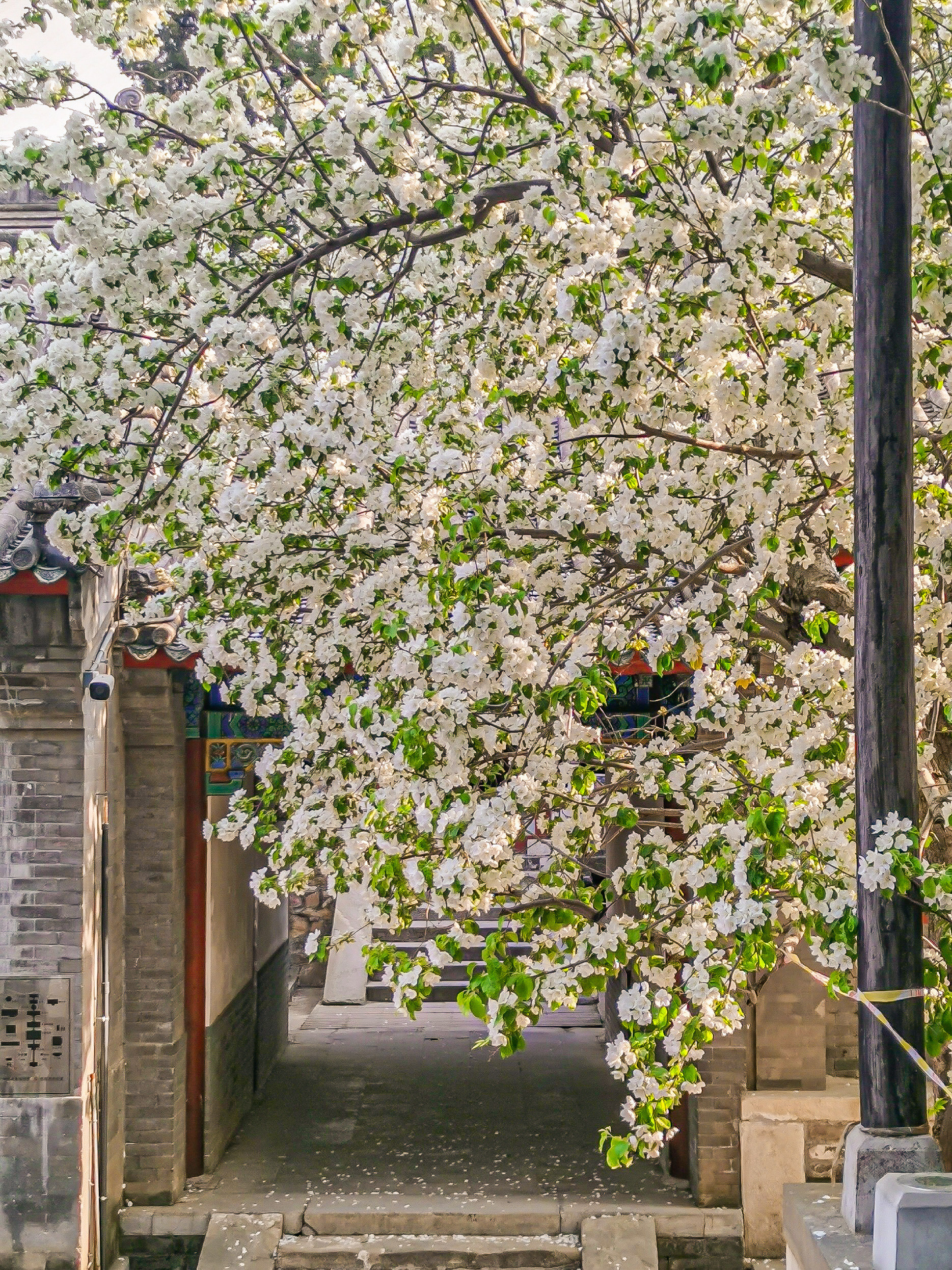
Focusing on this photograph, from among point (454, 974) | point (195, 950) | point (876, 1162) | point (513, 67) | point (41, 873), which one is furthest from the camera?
point (454, 974)

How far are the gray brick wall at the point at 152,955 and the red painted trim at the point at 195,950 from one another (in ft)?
0.74

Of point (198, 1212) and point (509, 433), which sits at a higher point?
point (509, 433)

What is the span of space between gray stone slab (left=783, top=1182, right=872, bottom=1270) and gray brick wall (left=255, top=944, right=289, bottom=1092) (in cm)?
891

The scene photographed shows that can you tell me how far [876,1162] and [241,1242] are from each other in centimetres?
645

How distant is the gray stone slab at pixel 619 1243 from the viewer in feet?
27.4

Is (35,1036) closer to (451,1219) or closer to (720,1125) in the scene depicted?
(451,1219)

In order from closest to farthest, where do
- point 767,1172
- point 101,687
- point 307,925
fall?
point 101,687, point 767,1172, point 307,925

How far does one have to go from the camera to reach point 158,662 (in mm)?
8500

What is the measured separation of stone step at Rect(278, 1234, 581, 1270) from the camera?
8.47m

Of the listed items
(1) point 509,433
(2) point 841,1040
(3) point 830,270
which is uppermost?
(3) point 830,270

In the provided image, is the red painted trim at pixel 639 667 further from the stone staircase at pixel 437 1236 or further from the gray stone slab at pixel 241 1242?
the gray stone slab at pixel 241 1242

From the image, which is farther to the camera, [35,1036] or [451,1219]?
[451,1219]

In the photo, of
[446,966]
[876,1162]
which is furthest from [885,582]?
[446,966]

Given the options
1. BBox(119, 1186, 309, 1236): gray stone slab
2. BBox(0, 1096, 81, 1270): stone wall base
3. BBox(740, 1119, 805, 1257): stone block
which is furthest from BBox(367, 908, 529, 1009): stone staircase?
BBox(0, 1096, 81, 1270): stone wall base
